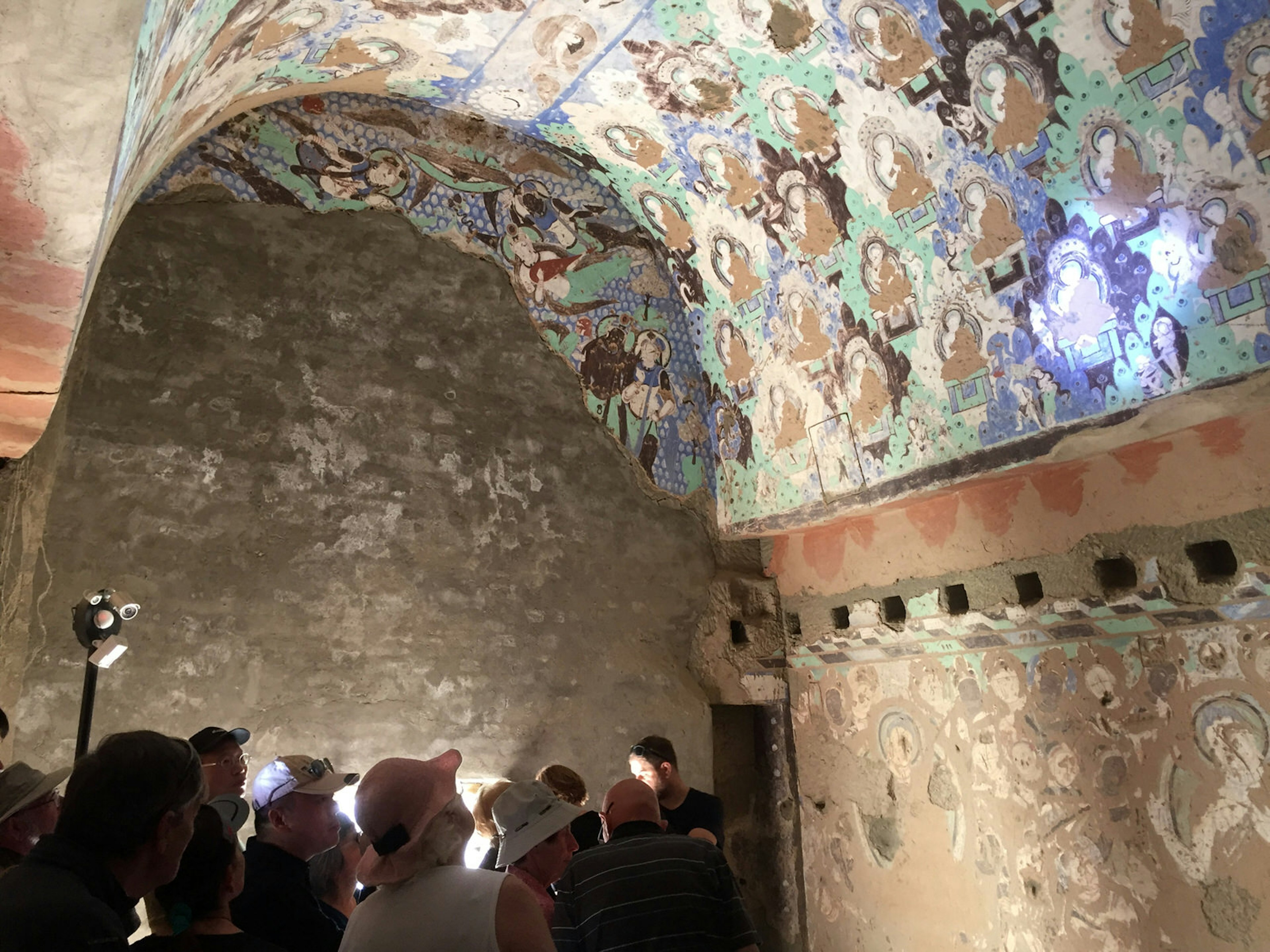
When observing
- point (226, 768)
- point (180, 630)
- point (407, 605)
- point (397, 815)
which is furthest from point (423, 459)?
point (397, 815)

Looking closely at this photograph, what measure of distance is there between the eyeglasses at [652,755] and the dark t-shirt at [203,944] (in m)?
2.65

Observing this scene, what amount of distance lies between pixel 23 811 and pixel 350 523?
3.16m

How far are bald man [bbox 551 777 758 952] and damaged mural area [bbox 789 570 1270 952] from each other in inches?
89.8

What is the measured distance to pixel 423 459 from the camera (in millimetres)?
5859

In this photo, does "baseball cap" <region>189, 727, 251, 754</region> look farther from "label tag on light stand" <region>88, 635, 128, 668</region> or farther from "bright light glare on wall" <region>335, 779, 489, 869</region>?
"bright light glare on wall" <region>335, 779, 489, 869</region>

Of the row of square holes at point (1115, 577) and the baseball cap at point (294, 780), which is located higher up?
the row of square holes at point (1115, 577)

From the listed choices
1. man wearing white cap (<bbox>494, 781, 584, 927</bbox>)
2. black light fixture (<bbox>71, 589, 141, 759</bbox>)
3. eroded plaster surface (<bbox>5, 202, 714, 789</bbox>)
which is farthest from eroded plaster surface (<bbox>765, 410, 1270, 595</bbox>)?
black light fixture (<bbox>71, 589, 141, 759</bbox>)

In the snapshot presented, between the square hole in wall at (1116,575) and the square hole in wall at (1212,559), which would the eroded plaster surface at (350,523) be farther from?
the square hole in wall at (1212,559)

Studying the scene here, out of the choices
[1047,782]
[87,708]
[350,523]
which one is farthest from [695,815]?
[87,708]

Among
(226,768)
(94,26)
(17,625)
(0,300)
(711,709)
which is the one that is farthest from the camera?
(711,709)

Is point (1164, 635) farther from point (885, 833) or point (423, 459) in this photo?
point (423, 459)

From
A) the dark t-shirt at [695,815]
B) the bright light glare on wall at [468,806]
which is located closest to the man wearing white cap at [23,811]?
the bright light glare on wall at [468,806]

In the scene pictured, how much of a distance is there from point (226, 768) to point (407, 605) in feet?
8.15

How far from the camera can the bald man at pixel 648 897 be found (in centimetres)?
Result: 267
